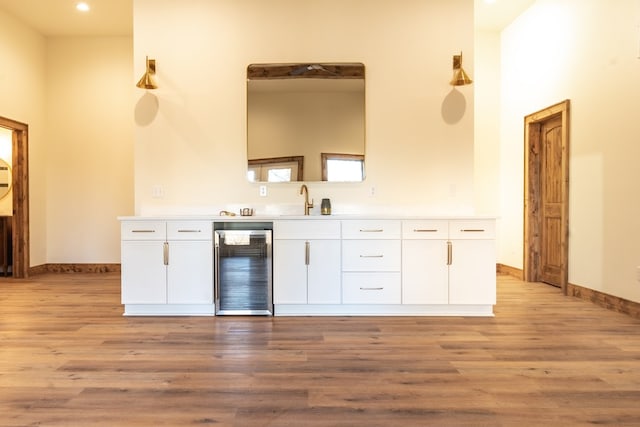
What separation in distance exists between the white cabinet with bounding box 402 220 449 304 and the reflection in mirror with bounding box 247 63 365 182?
32.1 inches

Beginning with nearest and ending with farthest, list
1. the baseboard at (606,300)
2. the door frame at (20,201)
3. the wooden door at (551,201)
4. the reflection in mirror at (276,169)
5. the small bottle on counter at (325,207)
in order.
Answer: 1. the baseboard at (606,300)
2. the small bottle on counter at (325,207)
3. the reflection in mirror at (276,169)
4. the wooden door at (551,201)
5. the door frame at (20,201)

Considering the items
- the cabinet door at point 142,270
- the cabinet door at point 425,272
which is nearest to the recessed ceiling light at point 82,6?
the cabinet door at point 142,270

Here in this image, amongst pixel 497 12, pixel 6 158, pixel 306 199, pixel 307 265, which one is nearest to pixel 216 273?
pixel 307 265

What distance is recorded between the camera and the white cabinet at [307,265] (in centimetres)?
343

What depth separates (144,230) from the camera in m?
3.44

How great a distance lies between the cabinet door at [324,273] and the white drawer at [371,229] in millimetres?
152

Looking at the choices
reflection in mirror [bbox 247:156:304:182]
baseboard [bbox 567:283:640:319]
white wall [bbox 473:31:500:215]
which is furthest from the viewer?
white wall [bbox 473:31:500:215]

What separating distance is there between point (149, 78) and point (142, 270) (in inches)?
71.8

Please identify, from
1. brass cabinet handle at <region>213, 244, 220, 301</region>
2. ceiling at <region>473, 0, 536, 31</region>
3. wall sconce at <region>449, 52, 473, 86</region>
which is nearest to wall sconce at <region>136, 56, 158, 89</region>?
brass cabinet handle at <region>213, 244, 220, 301</region>

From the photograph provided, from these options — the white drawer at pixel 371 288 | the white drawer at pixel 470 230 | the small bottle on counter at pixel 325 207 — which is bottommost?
the white drawer at pixel 371 288

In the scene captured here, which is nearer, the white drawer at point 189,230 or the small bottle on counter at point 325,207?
the white drawer at point 189,230

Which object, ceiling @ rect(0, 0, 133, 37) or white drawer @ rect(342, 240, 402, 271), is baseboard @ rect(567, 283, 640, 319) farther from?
ceiling @ rect(0, 0, 133, 37)

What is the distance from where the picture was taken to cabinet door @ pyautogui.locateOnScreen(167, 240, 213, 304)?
3.43 m

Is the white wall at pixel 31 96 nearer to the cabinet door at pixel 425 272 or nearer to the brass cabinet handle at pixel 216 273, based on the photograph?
the brass cabinet handle at pixel 216 273
